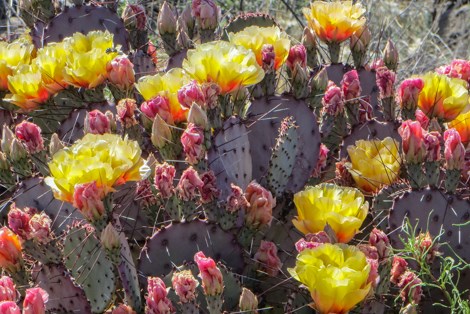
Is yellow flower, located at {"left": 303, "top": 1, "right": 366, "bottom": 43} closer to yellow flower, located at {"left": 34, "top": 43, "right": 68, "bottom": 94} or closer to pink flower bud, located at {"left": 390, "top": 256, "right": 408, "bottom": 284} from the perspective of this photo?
yellow flower, located at {"left": 34, "top": 43, "right": 68, "bottom": 94}

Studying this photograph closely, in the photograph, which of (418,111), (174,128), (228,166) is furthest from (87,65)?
(418,111)

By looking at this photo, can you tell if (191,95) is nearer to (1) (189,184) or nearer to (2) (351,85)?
(1) (189,184)

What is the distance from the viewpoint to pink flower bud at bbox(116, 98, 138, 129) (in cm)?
235

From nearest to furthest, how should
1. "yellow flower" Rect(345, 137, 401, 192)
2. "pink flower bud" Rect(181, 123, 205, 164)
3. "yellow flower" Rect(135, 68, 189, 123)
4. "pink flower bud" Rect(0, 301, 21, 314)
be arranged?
1. "pink flower bud" Rect(0, 301, 21, 314)
2. "pink flower bud" Rect(181, 123, 205, 164)
3. "yellow flower" Rect(135, 68, 189, 123)
4. "yellow flower" Rect(345, 137, 401, 192)

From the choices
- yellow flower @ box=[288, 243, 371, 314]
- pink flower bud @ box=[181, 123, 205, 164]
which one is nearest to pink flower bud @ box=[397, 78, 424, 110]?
pink flower bud @ box=[181, 123, 205, 164]

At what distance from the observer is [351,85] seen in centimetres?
259

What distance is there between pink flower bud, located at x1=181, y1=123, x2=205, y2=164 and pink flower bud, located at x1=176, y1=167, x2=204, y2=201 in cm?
6

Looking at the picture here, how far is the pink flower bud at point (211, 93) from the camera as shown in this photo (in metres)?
2.12

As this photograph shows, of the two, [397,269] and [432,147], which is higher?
[432,147]

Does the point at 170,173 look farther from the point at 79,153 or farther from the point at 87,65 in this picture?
the point at 87,65

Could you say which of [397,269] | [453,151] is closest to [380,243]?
[397,269]

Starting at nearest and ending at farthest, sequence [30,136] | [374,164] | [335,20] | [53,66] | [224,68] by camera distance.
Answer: [224,68], [30,136], [374,164], [53,66], [335,20]

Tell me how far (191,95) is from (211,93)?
6 cm

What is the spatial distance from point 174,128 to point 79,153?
0.42 metres
